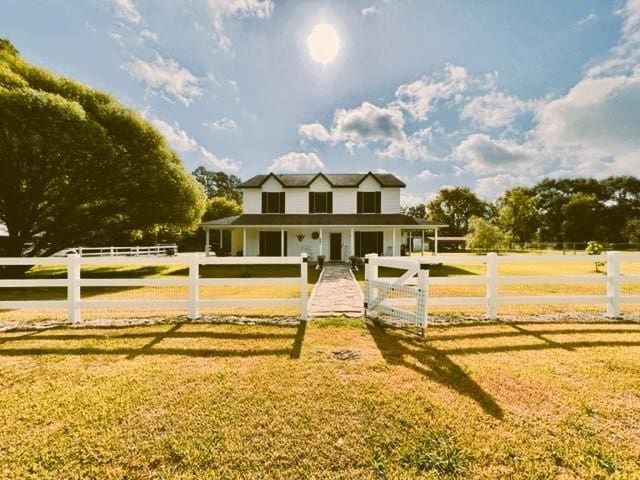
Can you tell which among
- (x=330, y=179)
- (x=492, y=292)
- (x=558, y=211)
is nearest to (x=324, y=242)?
(x=330, y=179)

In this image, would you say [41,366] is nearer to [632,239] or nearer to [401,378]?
[401,378]

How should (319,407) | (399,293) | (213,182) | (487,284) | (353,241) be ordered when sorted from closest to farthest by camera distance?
(319,407)
(399,293)
(487,284)
(353,241)
(213,182)

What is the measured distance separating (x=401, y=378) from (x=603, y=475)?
6.02ft

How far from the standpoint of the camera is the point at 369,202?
2264 cm

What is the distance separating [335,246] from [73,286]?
57.0 ft

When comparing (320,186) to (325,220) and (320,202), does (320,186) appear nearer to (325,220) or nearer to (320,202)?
(320,202)

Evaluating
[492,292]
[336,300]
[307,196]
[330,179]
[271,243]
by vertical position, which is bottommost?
[336,300]

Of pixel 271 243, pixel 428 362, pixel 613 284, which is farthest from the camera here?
pixel 271 243

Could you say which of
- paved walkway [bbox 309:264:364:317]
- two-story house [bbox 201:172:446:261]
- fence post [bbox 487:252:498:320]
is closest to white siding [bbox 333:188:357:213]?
two-story house [bbox 201:172:446:261]

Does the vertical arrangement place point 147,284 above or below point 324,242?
below

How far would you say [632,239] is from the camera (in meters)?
48.4

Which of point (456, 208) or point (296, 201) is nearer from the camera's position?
point (296, 201)

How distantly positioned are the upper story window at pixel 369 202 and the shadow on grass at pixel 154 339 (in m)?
17.7

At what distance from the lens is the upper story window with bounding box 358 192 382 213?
74.2ft
